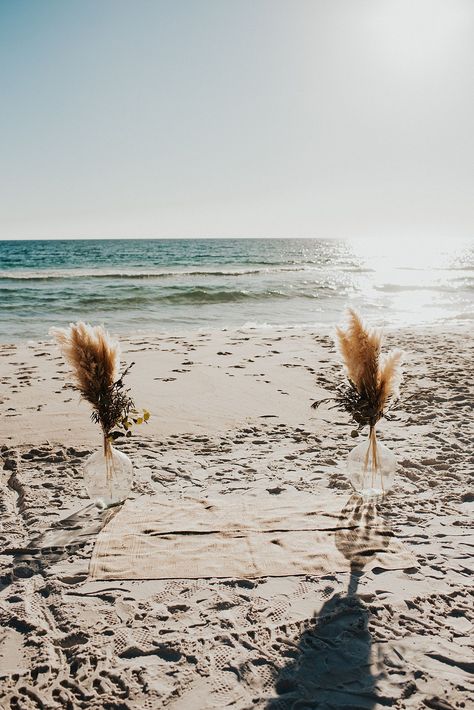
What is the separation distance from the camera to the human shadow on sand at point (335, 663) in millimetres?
2277

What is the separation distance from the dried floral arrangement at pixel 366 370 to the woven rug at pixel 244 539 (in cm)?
69

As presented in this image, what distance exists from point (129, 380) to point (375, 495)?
5.02m

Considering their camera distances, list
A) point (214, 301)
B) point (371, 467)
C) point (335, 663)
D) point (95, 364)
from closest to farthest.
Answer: point (335, 663) → point (95, 364) → point (371, 467) → point (214, 301)

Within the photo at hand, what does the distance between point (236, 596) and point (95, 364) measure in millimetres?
1704

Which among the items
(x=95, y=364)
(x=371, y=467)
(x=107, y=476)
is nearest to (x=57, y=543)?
(x=107, y=476)

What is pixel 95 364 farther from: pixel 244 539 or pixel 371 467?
pixel 371 467

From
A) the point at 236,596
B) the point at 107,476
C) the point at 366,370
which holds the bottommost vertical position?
the point at 236,596

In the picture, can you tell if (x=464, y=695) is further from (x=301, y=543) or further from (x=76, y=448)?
(x=76, y=448)

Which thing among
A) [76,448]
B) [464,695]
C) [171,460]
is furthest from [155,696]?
[76,448]

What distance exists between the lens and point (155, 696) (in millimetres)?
2318

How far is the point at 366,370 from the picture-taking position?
3.56 meters

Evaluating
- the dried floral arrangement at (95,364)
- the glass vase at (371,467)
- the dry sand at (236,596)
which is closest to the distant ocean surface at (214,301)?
the dry sand at (236,596)

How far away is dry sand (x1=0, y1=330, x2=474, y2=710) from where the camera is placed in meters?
2.37

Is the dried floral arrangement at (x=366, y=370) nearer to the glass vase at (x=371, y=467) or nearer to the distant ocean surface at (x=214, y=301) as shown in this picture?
the glass vase at (x=371, y=467)
